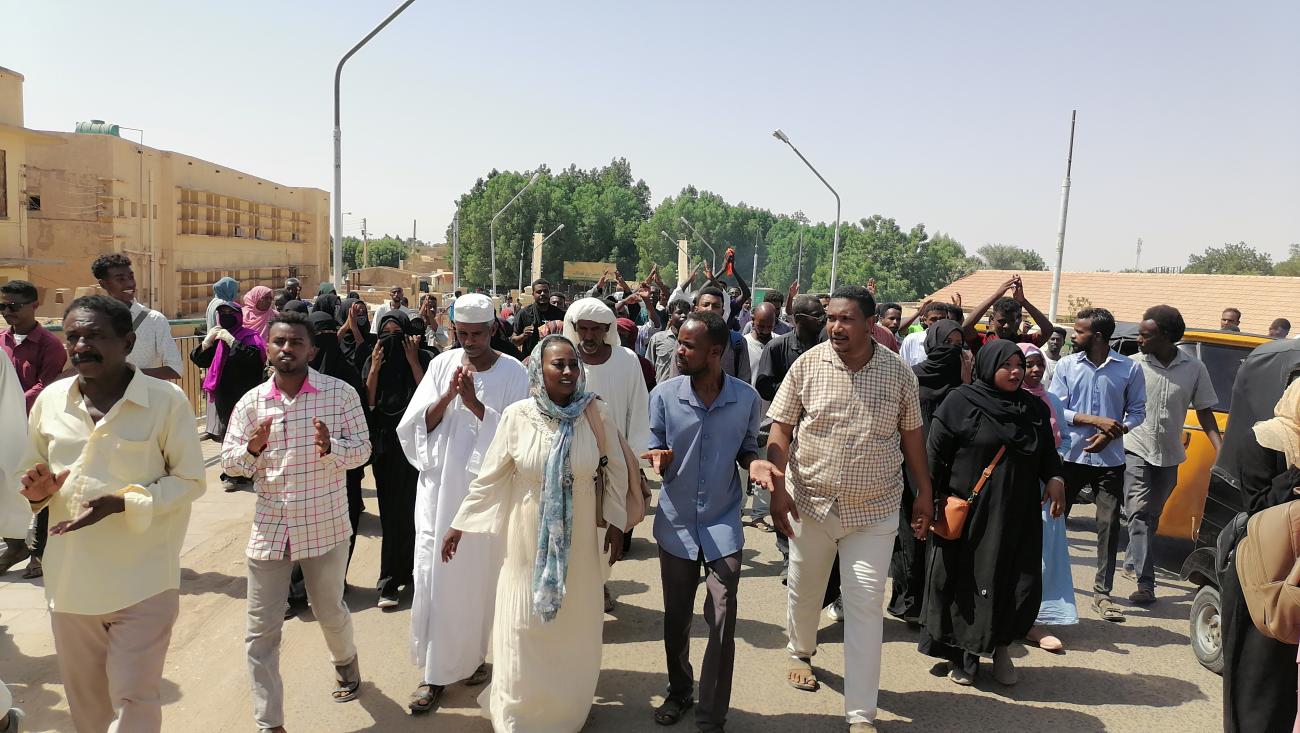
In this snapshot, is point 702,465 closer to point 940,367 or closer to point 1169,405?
point 940,367

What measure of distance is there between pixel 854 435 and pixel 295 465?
8.90 feet

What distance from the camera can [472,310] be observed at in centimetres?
466

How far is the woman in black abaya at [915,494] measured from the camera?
223 inches

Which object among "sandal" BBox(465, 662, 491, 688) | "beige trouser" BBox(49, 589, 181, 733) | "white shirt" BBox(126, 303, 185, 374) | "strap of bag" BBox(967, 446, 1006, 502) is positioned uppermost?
"white shirt" BBox(126, 303, 185, 374)

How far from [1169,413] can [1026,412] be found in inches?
87.3

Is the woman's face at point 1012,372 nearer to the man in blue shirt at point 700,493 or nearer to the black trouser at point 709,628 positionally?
the man in blue shirt at point 700,493

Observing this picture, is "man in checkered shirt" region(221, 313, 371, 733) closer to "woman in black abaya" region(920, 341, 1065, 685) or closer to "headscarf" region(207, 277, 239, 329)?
"woman in black abaya" region(920, 341, 1065, 685)

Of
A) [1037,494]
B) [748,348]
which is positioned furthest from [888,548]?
[748,348]

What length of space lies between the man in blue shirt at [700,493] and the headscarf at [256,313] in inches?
217

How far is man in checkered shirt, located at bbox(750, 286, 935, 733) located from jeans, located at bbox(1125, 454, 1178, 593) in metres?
2.78

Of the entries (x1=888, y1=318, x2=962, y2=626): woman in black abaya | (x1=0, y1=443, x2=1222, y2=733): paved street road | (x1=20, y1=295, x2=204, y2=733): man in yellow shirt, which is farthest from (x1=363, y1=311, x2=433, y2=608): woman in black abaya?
(x1=888, y1=318, x2=962, y2=626): woman in black abaya

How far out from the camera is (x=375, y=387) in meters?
5.86

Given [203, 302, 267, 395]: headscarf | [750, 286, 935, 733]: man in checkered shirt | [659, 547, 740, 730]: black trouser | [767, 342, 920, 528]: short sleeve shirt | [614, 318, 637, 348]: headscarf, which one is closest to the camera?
[659, 547, 740, 730]: black trouser

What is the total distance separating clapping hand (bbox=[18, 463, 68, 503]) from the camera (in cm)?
314
